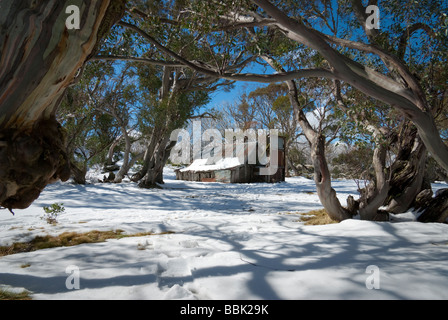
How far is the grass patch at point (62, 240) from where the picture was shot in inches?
127

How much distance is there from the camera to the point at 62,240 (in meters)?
3.58

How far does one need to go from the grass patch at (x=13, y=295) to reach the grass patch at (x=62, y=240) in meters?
1.50

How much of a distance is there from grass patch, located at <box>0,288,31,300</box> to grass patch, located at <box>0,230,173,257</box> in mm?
1499

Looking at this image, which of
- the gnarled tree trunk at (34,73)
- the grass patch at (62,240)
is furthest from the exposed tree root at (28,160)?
the grass patch at (62,240)

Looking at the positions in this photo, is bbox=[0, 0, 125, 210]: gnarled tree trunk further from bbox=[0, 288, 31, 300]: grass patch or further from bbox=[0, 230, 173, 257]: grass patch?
bbox=[0, 230, 173, 257]: grass patch

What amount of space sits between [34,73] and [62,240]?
2703 millimetres

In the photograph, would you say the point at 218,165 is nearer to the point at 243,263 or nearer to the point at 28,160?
the point at 243,263

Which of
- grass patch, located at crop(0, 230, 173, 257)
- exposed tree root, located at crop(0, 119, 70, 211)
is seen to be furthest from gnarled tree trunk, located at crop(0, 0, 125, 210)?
grass patch, located at crop(0, 230, 173, 257)

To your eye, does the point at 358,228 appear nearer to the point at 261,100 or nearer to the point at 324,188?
the point at 324,188

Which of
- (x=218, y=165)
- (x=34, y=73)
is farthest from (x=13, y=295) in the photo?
(x=218, y=165)

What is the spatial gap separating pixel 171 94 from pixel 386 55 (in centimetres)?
1074

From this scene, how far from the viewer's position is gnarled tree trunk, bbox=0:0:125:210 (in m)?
1.71

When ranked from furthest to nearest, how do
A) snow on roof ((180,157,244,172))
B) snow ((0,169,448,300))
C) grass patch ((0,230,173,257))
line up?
snow on roof ((180,157,244,172))
grass patch ((0,230,173,257))
snow ((0,169,448,300))
